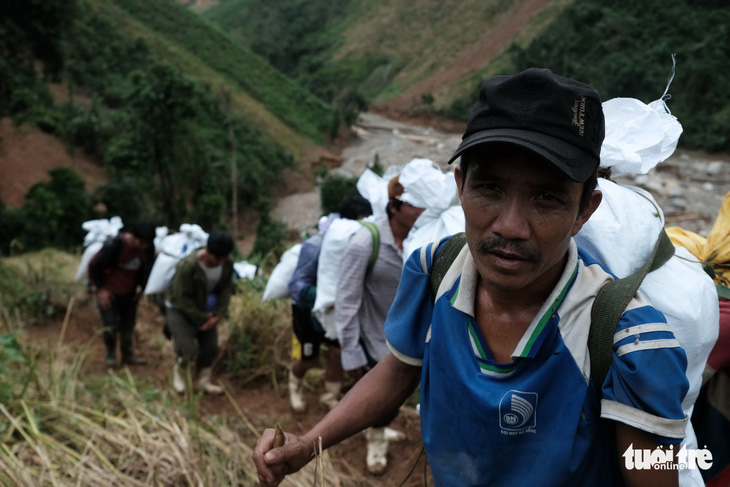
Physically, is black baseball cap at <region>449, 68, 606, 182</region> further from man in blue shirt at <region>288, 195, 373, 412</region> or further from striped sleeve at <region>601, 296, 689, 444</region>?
man in blue shirt at <region>288, 195, 373, 412</region>

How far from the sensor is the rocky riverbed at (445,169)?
14.5 meters

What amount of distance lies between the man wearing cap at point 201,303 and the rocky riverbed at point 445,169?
2.56 meters

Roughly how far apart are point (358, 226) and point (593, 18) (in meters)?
31.2

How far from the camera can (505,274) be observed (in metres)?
1.03

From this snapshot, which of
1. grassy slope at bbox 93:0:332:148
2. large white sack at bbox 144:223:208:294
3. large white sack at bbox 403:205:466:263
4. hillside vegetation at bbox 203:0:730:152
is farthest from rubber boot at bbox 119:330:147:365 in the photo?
grassy slope at bbox 93:0:332:148

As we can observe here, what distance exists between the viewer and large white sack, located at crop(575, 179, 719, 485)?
Answer: 1147 mm

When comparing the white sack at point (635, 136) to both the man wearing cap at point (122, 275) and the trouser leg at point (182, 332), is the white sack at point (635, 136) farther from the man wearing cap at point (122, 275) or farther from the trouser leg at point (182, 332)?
the man wearing cap at point (122, 275)

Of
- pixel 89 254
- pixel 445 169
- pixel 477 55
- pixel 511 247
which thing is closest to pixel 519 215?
pixel 511 247

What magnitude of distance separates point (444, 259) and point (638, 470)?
55cm

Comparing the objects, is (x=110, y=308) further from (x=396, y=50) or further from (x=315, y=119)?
(x=396, y=50)

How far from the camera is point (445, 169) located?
12.2 metres

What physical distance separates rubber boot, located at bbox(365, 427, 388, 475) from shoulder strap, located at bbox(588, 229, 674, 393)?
232 cm

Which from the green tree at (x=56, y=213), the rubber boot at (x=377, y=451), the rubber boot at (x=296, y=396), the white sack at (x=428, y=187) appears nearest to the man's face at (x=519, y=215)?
the white sack at (x=428, y=187)

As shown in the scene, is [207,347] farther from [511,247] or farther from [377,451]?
[511,247]
